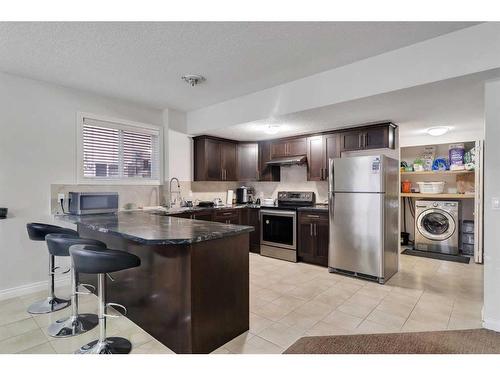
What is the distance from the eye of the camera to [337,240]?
155 inches

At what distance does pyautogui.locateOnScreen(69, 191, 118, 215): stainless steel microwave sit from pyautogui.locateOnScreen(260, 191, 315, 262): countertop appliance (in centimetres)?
247

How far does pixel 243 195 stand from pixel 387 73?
12.1 feet

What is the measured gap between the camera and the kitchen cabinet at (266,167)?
541cm

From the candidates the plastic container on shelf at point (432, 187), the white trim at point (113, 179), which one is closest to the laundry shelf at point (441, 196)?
the plastic container on shelf at point (432, 187)

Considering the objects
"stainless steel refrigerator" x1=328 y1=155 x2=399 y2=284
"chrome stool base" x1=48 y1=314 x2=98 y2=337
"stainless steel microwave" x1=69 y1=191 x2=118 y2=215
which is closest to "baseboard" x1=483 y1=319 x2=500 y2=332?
"stainless steel refrigerator" x1=328 y1=155 x2=399 y2=284

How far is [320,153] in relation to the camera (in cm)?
473

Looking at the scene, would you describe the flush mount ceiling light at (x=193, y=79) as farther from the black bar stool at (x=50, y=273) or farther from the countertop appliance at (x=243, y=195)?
the countertop appliance at (x=243, y=195)

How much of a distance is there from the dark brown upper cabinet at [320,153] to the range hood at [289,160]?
111 millimetres

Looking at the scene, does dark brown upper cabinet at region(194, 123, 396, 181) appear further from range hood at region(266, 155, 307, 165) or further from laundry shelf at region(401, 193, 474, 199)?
laundry shelf at region(401, 193, 474, 199)

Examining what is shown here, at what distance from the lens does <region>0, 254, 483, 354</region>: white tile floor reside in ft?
7.35

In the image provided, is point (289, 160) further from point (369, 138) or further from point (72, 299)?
point (72, 299)

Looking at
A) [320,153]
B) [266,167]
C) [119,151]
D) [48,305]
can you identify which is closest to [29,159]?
[119,151]

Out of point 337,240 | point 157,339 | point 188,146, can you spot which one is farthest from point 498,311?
point 188,146
